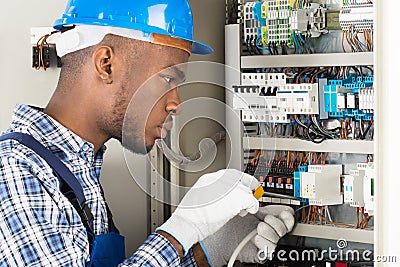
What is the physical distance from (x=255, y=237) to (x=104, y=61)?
2.24 feet

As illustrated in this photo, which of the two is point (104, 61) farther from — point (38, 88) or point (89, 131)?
point (38, 88)

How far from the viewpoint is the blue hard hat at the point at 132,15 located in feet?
4.88

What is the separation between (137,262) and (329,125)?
72 centimetres

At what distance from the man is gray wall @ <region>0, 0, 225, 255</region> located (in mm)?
389

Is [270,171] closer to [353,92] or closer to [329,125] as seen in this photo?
[329,125]

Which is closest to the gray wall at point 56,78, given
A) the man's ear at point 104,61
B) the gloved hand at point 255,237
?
the gloved hand at point 255,237

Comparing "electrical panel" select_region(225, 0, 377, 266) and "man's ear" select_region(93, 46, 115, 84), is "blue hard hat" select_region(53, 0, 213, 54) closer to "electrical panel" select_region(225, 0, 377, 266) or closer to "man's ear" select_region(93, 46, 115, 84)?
"man's ear" select_region(93, 46, 115, 84)

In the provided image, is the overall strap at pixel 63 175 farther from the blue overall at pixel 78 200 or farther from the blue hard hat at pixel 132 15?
the blue hard hat at pixel 132 15

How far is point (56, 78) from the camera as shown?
77.9 inches

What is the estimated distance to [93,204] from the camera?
5.09ft

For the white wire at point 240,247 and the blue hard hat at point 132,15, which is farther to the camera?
the white wire at point 240,247

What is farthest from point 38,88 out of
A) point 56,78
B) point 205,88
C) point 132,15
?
point 132,15
